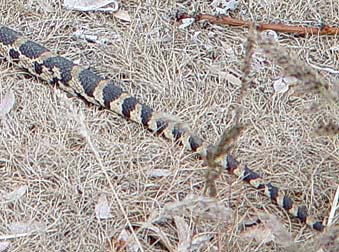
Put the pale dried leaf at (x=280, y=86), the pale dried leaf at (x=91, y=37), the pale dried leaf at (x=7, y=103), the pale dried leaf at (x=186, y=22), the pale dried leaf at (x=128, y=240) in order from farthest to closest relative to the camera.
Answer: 1. the pale dried leaf at (x=186, y=22)
2. the pale dried leaf at (x=91, y=37)
3. the pale dried leaf at (x=280, y=86)
4. the pale dried leaf at (x=7, y=103)
5. the pale dried leaf at (x=128, y=240)

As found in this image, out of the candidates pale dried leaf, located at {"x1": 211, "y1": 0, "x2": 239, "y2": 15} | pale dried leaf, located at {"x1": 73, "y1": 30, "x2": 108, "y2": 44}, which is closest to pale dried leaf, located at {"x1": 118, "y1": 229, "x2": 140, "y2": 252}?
pale dried leaf, located at {"x1": 73, "y1": 30, "x2": 108, "y2": 44}

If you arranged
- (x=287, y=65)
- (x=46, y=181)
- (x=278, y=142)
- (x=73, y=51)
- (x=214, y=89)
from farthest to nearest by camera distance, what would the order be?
(x=73, y=51) → (x=214, y=89) → (x=278, y=142) → (x=46, y=181) → (x=287, y=65)

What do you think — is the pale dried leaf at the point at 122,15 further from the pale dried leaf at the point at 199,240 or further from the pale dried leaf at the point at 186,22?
the pale dried leaf at the point at 199,240

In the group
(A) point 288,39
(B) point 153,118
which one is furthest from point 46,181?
(A) point 288,39

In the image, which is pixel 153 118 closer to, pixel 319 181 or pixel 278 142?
pixel 278 142

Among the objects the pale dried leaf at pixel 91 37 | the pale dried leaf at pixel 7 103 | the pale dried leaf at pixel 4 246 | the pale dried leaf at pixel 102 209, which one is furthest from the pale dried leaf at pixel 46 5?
the pale dried leaf at pixel 4 246

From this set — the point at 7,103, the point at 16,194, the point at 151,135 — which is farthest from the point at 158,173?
the point at 7,103
